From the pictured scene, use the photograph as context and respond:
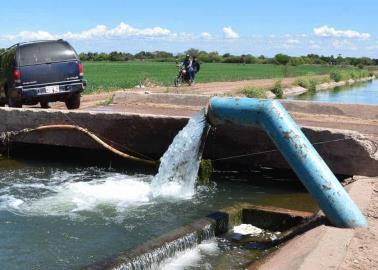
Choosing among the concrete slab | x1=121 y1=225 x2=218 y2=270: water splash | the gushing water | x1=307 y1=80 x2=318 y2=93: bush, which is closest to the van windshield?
the gushing water

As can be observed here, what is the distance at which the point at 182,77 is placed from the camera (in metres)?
27.6

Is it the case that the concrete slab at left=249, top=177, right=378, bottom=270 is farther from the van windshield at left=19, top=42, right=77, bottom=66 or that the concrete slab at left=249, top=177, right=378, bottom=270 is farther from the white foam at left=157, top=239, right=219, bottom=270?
the van windshield at left=19, top=42, right=77, bottom=66

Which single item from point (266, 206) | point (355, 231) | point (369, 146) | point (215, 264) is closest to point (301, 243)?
point (355, 231)

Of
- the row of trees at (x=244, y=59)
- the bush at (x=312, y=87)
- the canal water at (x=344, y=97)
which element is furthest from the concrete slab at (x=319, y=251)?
the row of trees at (x=244, y=59)

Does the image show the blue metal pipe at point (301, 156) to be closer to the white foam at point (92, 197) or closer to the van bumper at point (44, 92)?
the white foam at point (92, 197)

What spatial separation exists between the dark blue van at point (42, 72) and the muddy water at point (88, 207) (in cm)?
Answer: 254

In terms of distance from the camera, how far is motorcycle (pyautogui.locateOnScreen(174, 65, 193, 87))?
1066 inches

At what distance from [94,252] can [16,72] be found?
7902 millimetres

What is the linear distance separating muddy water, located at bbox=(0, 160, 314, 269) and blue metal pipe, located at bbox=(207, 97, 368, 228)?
1.73m

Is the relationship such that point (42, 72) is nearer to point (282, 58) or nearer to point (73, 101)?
point (73, 101)

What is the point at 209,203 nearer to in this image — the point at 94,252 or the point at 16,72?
the point at 94,252

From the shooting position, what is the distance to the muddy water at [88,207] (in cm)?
671

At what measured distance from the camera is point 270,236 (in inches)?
296

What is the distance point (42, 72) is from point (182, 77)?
577 inches
